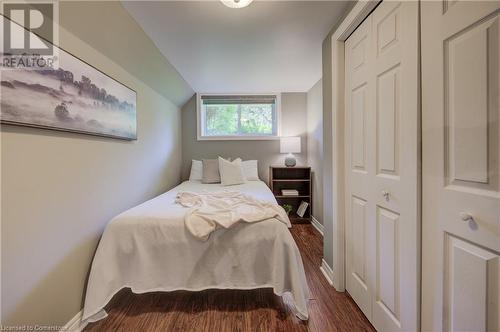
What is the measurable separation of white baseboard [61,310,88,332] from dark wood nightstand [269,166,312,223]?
2656 mm

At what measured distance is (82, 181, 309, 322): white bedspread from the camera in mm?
1485

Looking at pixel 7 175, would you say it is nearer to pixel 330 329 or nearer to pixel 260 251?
pixel 260 251

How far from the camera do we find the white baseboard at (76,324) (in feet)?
4.16

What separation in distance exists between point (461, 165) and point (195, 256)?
1.54m

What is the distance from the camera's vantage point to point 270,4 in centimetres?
155

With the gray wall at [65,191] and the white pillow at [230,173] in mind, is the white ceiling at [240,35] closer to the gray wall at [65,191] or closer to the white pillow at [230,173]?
the gray wall at [65,191]

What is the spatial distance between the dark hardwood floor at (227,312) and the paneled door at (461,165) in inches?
24.3

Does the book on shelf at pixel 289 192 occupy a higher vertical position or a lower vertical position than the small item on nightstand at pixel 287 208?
higher

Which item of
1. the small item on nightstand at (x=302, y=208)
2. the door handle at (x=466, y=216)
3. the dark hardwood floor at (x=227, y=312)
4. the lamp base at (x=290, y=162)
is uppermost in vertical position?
the lamp base at (x=290, y=162)

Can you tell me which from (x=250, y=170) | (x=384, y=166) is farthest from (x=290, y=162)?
(x=384, y=166)

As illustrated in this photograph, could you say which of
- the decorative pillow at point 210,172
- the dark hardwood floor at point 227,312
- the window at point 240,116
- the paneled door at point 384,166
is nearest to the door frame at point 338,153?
the paneled door at point 384,166

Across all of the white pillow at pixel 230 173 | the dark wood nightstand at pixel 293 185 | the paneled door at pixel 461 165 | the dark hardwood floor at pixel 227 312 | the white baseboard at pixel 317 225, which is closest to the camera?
the paneled door at pixel 461 165

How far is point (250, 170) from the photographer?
360 cm

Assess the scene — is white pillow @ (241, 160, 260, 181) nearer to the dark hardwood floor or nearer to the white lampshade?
the white lampshade
